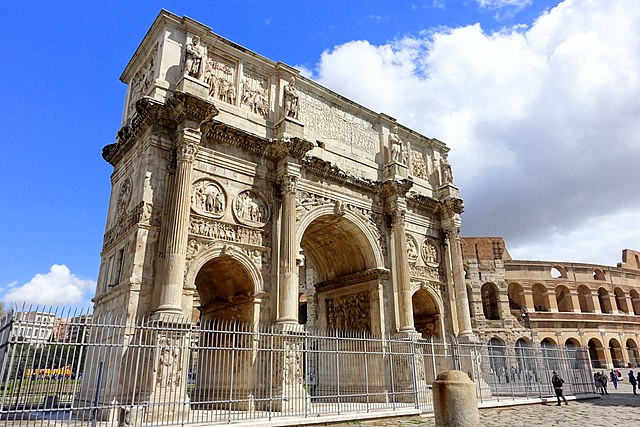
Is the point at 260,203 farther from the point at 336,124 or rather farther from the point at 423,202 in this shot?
the point at 423,202

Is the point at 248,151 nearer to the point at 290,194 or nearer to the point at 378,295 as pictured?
the point at 290,194

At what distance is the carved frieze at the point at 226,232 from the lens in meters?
11.6

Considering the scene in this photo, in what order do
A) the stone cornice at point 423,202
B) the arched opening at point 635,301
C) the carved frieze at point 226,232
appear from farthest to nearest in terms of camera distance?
1. the arched opening at point 635,301
2. the stone cornice at point 423,202
3. the carved frieze at point 226,232

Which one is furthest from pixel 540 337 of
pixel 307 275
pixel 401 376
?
pixel 401 376

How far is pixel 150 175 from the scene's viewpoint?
11.3m

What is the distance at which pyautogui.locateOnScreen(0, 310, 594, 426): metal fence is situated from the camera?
672 cm

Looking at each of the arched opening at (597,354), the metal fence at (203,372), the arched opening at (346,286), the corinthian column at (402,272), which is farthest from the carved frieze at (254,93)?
the arched opening at (597,354)

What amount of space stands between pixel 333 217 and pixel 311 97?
4.34m

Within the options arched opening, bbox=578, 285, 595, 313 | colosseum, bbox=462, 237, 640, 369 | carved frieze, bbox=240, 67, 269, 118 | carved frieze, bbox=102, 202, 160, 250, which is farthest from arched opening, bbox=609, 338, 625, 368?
carved frieze, bbox=102, 202, 160, 250

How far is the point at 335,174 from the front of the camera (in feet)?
50.2

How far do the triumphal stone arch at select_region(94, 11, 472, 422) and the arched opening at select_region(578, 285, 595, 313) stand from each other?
2301cm

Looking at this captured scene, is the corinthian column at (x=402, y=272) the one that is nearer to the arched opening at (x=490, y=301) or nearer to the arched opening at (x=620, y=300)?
the arched opening at (x=490, y=301)

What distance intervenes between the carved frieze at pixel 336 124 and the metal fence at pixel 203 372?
22.6ft

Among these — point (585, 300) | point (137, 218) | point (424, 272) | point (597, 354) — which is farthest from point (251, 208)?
point (585, 300)
